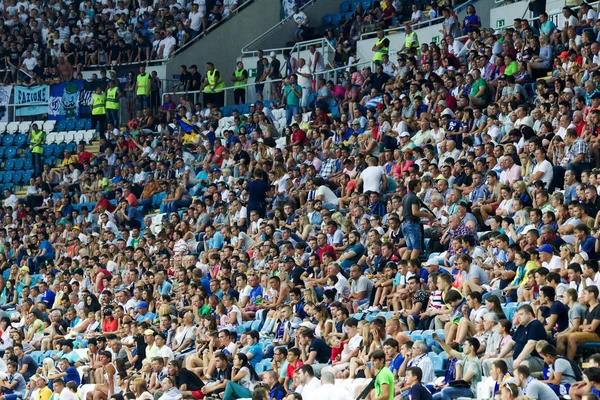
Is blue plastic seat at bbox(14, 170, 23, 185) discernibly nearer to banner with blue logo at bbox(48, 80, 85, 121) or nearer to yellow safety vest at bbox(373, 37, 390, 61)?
banner with blue logo at bbox(48, 80, 85, 121)

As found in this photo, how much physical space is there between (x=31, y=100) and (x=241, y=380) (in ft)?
61.4

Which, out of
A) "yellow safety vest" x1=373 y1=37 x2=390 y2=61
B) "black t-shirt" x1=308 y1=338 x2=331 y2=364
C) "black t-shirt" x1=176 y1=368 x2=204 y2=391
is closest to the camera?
"black t-shirt" x1=308 y1=338 x2=331 y2=364

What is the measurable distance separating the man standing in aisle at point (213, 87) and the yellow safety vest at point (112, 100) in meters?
2.21

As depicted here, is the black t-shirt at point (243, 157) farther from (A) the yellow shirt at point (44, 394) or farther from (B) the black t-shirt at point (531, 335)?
(B) the black t-shirt at point (531, 335)

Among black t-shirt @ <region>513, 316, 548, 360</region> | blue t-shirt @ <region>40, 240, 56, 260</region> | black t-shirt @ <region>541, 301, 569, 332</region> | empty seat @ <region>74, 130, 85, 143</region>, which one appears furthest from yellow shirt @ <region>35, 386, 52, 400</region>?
empty seat @ <region>74, 130, 85, 143</region>

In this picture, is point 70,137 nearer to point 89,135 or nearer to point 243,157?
point 89,135

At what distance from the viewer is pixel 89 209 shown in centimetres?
2639

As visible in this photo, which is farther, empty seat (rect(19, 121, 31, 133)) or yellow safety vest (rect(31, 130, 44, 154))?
empty seat (rect(19, 121, 31, 133))

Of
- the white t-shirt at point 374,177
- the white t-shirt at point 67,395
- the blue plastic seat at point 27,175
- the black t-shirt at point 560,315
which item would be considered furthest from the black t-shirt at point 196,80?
the black t-shirt at point 560,315

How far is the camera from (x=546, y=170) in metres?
17.2

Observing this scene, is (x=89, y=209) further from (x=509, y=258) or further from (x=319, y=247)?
(x=509, y=258)

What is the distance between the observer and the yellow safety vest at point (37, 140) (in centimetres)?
2983

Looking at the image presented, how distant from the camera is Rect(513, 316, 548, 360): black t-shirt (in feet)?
41.0

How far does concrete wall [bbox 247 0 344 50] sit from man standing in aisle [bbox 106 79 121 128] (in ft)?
13.1
